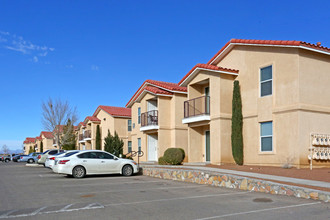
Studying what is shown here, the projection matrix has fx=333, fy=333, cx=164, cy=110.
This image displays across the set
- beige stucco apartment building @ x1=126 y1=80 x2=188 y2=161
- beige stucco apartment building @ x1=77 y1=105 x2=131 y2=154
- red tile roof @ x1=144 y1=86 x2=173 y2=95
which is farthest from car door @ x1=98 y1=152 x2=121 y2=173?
beige stucco apartment building @ x1=77 y1=105 x2=131 y2=154

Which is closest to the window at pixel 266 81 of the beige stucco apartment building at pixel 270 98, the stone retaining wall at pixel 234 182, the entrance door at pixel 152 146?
the beige stucco apartment building at pixel 270 98

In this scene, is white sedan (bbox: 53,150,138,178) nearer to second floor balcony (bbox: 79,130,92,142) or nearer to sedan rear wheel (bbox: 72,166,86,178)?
sedan rear wheel (bbox: 72,166,86,178)

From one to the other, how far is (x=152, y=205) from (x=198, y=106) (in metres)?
13.2

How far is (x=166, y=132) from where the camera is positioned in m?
26.2

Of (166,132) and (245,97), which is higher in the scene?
(245,97)

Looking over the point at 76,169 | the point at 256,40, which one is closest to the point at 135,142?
the point at 76,169

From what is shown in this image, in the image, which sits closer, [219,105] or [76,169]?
[76,169]

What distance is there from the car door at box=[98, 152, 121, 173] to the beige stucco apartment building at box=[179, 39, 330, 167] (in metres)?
5.54

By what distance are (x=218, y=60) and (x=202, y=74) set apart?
1517mm

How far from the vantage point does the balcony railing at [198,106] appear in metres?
20.8

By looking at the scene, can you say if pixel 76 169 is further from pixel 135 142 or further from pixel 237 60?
pixel 135 142

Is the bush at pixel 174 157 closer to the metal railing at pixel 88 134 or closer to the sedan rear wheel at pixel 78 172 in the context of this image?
the sedan rear wheel at pixel 78 172

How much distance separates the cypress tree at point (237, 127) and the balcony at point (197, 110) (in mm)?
1790

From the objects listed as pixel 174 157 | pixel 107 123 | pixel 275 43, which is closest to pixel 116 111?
pixel 107 123
